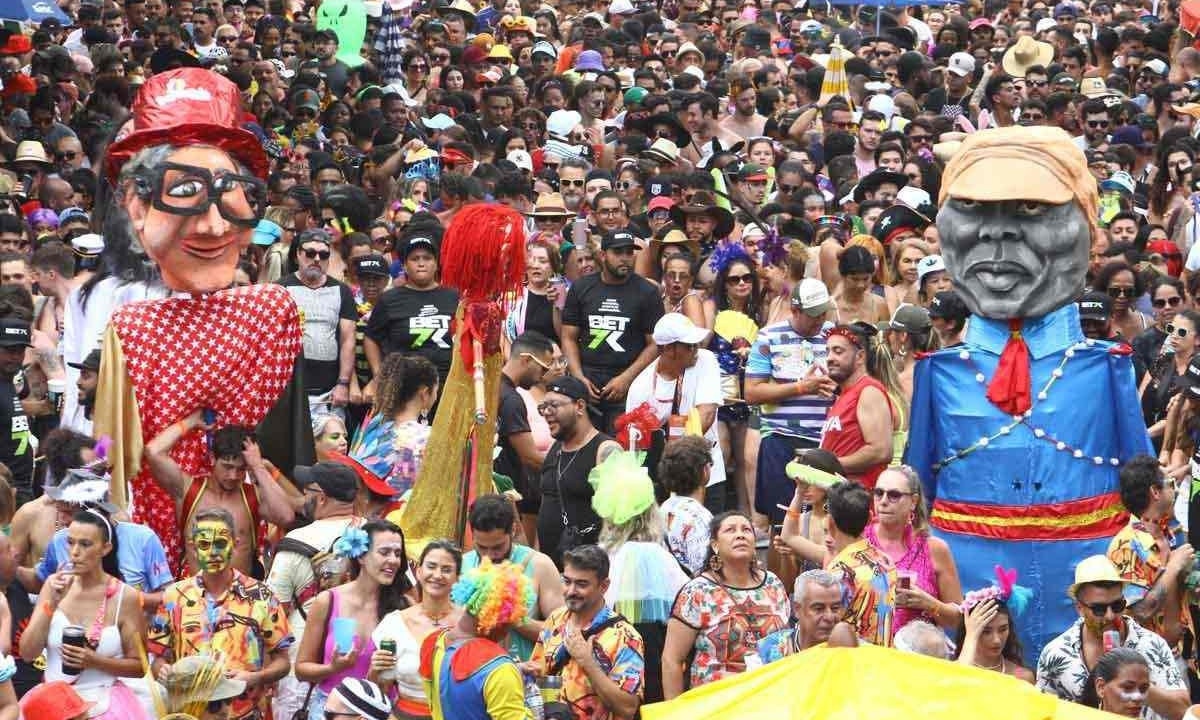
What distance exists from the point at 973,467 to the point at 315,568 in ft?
9.20

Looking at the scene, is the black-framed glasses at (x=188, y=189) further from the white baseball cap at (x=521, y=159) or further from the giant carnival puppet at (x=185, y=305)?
the white baseball cap at (x=521, y=159)

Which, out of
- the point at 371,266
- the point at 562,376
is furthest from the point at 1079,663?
the point at 371,266

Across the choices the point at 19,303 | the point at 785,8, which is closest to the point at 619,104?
the point at 785,8

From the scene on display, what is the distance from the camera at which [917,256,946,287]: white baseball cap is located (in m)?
13.2

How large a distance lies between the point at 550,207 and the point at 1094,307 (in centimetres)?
388

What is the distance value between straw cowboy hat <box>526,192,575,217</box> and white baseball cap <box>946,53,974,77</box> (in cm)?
617

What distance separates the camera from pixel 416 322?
12867 mm

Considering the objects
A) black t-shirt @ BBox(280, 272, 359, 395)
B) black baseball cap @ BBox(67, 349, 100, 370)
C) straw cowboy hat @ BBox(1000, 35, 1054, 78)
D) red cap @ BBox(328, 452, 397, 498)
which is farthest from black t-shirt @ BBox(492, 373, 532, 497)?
straw cowboy hat @ BBox(1000, 35, 1054, 78)

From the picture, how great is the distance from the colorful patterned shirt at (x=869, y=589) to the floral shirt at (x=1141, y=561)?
1.03m

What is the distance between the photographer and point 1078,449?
10.2 metres

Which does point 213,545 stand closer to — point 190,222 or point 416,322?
point 190,222

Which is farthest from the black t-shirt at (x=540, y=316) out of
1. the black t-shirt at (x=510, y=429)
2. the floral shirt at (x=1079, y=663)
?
the floral shirt at (x=1079, y=663)

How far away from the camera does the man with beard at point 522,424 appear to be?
39.2 feet

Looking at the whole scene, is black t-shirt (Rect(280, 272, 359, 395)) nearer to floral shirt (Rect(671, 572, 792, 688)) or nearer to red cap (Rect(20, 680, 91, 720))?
floral shirt (Rect(671, 572, 792, 688))
